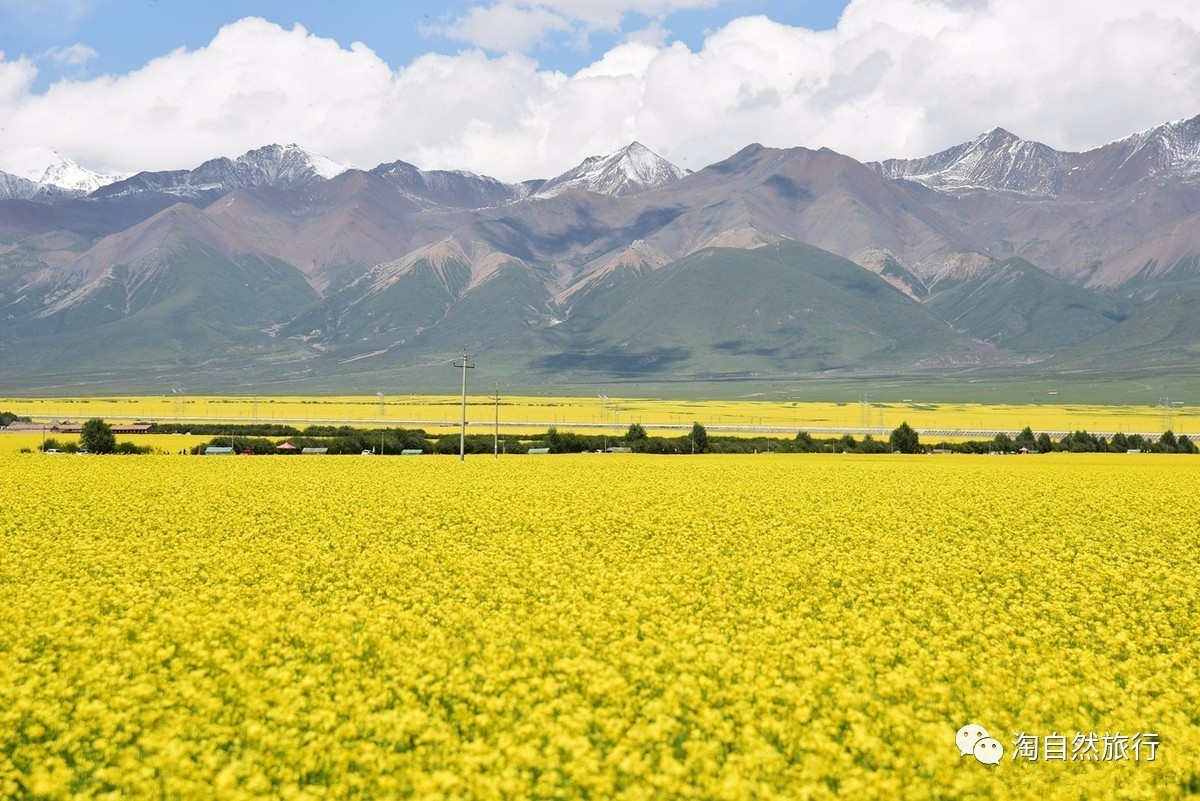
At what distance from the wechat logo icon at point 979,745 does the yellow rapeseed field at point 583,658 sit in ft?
0.64

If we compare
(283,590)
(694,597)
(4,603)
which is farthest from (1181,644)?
(4,603)

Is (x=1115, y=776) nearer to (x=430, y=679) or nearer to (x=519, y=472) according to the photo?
(x=430, y=679)

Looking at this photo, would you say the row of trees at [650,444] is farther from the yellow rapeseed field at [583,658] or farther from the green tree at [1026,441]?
the yellow rapeseed field at [583,658]

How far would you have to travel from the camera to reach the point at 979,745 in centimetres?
1367

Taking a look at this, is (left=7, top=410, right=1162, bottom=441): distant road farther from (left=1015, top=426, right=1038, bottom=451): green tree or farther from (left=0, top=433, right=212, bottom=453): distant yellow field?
(left=0, top=433, right=212, bottom=453): distant yellow field

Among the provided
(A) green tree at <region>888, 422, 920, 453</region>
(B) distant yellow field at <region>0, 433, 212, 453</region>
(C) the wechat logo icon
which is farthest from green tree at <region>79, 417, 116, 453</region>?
(C) the wechat logo icon

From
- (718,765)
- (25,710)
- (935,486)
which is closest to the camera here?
Result: (718,765)

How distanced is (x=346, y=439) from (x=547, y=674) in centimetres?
10077

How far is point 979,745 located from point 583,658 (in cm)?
672

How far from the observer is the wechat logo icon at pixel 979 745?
13.4 metres

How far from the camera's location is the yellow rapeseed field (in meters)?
12.7

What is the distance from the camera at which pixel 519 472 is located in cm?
6588

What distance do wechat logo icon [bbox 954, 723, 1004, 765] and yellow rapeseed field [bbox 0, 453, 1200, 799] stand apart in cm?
19

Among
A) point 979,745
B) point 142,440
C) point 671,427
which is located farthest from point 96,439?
point 979,745
